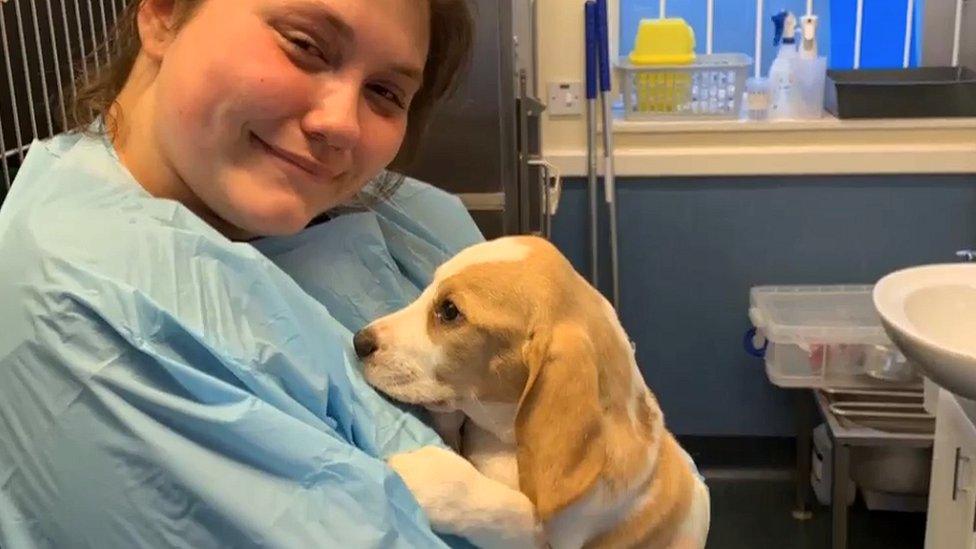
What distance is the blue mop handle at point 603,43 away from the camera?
8.68 ft

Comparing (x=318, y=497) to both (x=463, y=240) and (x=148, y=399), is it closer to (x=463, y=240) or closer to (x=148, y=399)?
(x=148, y=399)

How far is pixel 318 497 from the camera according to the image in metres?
0.78

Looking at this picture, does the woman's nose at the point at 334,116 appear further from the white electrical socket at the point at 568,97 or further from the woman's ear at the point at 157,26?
the white electrical socket at the point at 568,97

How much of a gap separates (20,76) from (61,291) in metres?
0.62

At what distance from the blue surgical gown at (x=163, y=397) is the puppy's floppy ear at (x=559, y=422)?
0.10m

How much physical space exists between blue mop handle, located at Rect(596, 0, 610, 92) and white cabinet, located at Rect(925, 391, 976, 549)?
118 cm

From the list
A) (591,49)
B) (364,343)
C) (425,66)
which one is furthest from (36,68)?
(591,49)

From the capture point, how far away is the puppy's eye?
1.02 m

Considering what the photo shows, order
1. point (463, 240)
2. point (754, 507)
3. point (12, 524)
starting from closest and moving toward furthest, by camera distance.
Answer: point (12, 524) < point (463, 240) < point (754, 507)

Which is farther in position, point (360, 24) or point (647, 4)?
point (647, 4)

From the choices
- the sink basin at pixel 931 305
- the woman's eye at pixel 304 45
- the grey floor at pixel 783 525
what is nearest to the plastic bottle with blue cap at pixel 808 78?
the sink basin at pixel 931 305

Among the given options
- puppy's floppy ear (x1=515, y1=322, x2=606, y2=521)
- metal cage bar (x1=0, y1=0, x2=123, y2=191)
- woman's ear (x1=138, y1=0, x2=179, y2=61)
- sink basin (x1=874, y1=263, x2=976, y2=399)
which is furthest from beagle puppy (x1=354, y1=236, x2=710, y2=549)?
sink basin (x1=874, y1=263, x2=976, y2=399)

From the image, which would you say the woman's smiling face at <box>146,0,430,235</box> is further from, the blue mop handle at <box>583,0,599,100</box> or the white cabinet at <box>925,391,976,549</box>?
the blue mop handle at <box>583,0,599,100</box>

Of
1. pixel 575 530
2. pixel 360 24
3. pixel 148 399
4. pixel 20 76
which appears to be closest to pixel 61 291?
pixel 148 399
